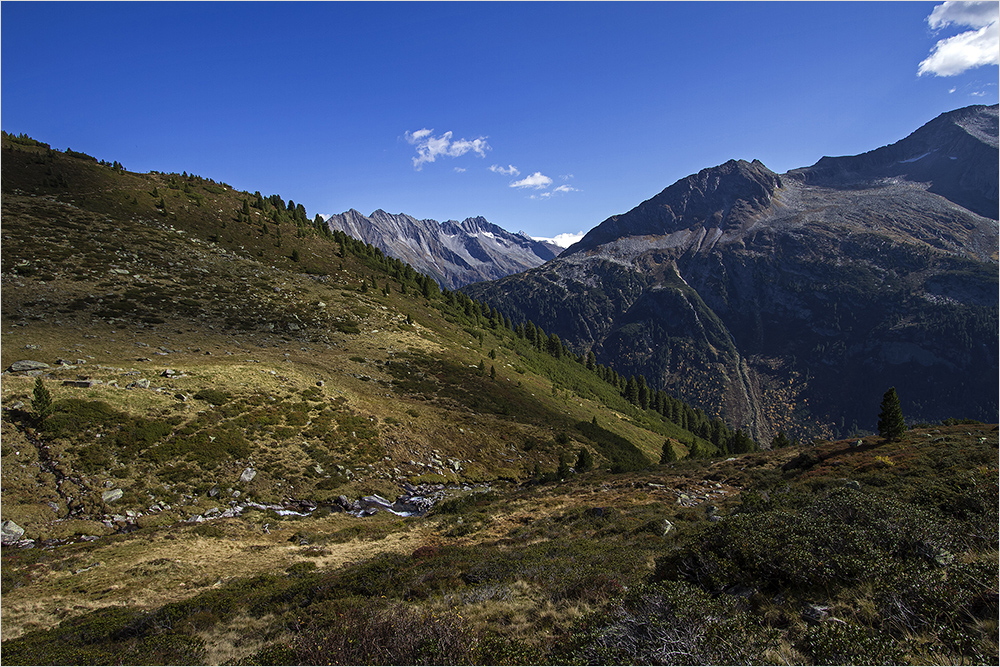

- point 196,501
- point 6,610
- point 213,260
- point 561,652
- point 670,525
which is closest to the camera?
point 561,652

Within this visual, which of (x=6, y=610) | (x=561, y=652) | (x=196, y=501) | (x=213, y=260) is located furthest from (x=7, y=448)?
(x=213, y=260)

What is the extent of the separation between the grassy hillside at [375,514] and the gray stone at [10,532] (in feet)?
1.21

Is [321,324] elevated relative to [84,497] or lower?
elevated

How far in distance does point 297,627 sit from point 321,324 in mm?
55984

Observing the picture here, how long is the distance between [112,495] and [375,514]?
14.5 metres

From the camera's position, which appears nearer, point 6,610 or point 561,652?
point 561,652

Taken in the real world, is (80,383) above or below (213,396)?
above

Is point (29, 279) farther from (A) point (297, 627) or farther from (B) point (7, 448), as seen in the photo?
(A) point (297, 627)

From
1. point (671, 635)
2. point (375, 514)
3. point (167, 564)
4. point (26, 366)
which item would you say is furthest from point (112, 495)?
point (671, 635)

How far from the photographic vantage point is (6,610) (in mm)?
13633

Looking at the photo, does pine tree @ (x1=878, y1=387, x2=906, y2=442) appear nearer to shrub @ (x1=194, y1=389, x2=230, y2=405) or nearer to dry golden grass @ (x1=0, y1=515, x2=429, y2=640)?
dry golden grass @ (x1=0, y1=515, x2=429, y2=640)

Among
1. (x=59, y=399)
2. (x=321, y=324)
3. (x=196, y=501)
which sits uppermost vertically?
(x=321, y=324)

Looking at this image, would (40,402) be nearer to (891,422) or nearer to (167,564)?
(167,564)

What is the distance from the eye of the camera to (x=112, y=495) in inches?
856
